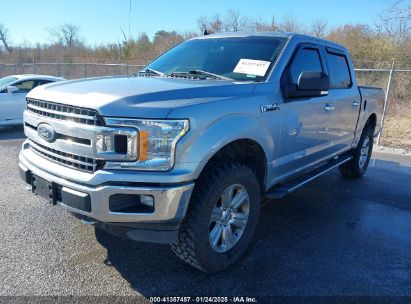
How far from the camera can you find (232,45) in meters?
4.15

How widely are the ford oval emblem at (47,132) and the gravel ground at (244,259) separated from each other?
1.11m

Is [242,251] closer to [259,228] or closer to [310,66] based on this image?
[259,228]

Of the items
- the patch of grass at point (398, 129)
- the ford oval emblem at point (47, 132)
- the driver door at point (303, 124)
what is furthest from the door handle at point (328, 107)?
the patch of grass at point (398, 129)

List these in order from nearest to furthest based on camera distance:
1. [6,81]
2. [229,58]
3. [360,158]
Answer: [229,58]
[360,158]
[6,81]

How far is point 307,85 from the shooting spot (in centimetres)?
360

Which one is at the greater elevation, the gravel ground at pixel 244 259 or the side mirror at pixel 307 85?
the side mirror at pixel 307 85

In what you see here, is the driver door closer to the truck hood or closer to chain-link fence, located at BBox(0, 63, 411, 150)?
the truck hood

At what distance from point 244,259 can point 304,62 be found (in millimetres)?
2224

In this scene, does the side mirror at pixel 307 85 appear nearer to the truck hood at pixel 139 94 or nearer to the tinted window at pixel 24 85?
the truck hood at pixel 139 94

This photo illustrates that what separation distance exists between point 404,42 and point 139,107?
19767 mm

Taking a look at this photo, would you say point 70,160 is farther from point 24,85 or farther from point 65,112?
point 24,85

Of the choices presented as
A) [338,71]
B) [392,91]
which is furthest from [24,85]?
[392,91]

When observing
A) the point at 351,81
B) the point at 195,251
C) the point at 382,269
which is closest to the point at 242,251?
the point at 195,251

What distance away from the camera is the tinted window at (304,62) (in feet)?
12.9
